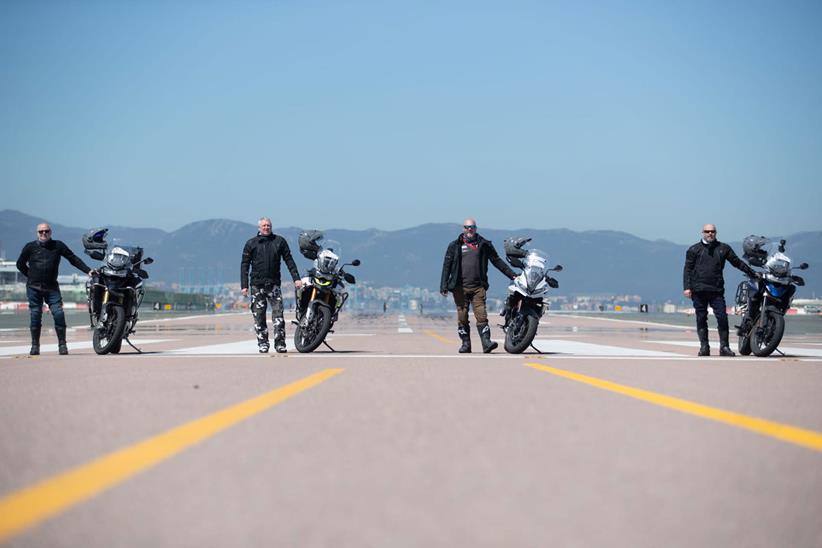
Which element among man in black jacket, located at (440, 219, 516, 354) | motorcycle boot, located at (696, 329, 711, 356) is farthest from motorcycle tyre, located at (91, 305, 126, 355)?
motorcycle boot, located at (696, 329, 711, 356)

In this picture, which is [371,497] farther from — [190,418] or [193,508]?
[190,418]

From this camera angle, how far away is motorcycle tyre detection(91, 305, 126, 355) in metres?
14.4

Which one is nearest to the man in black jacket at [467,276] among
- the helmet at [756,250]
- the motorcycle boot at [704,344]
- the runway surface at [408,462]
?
the motorcycle boot at [704,344]

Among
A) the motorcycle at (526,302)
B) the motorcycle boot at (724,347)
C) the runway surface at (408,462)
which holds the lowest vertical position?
the runway surface at (408,462)

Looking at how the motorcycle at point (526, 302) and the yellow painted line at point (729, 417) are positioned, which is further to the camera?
the motorcycle at point (526, 302)

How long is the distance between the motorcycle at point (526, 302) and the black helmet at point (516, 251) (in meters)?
0.28

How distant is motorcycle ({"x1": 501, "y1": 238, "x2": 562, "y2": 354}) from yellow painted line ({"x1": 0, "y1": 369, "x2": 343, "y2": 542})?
8.02m

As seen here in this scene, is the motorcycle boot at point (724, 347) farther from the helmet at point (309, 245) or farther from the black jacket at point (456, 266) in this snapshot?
the helmet at point (309, 245)

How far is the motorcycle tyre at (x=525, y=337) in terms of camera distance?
1468 cm

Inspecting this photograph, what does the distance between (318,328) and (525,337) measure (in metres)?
3.11

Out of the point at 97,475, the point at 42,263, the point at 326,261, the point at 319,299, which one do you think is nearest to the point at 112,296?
the point at 42,263

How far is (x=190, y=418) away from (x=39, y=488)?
8.12ft

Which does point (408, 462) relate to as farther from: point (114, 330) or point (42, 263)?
point (42, 263)

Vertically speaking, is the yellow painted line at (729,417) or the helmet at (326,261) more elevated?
the helmet at (326,261)
